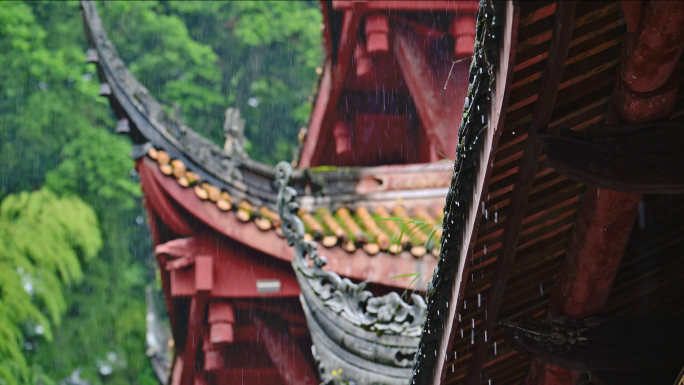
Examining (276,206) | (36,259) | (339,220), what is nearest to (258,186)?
(276,206)

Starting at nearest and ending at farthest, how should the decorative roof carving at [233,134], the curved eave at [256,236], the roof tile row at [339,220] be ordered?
the curved eave at [256,236] → the roof tile row at [339,220] → the decorative roof carving at [233,134]

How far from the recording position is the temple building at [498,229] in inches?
84.3

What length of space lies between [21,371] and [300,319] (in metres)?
5.25

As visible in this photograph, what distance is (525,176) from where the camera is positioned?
93.9 inches

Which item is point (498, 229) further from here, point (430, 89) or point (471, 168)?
point (430, 89)

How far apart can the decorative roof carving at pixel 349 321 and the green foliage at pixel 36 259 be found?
651 cm

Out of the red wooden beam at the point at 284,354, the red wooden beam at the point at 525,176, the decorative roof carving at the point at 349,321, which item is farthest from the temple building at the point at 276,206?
the red wooden beam at the point at 525,176

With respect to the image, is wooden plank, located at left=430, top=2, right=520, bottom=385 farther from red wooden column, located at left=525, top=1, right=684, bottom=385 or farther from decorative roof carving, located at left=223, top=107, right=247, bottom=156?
decorative roof carving, located at left=223, top=107, right=247, bottom=156

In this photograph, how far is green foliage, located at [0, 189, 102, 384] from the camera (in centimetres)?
1073

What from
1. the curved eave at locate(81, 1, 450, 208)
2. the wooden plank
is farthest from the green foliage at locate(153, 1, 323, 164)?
the wooden plank

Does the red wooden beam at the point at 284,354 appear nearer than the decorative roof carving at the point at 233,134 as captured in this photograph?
Yes

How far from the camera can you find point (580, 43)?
2123 millimetres

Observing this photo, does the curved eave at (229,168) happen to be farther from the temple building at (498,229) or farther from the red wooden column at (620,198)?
the red wooden column at (620,198)

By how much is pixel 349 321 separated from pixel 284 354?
2.13 m
